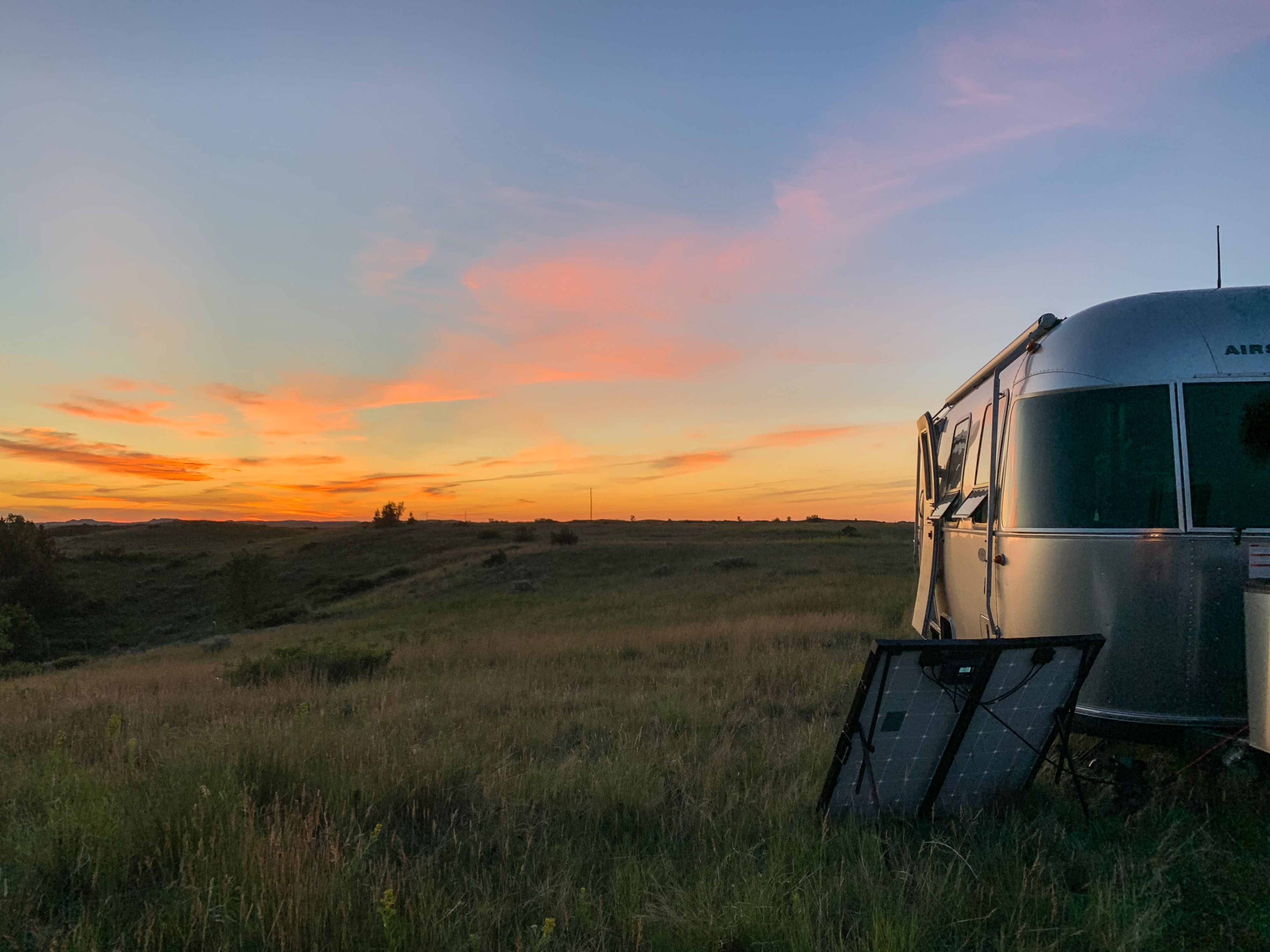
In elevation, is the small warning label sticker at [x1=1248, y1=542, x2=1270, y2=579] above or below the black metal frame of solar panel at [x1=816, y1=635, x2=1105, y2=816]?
above

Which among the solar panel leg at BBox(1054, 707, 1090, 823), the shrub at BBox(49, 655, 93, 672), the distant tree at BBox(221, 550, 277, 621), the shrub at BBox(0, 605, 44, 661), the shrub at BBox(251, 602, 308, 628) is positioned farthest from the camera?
the distant tree at BBox(221, 550, 277, 621)

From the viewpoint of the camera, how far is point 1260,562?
4.28m

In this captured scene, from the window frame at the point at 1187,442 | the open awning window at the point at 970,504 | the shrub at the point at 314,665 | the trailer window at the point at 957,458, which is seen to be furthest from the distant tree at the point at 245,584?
the window frame at the point at 1187,442

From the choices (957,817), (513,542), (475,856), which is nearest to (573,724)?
(475,856)

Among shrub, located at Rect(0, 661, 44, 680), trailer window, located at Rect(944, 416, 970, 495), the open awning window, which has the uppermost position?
trailer window, located at Rect(944, 416, 970, 495)

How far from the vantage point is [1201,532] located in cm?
440

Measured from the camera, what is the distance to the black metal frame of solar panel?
3.95m

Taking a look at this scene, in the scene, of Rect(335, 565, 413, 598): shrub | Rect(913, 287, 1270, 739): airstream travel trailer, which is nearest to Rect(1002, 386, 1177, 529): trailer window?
Rect(913, 287, 1270, 739): airstream travel trailer

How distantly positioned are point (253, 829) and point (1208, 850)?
15.9 ft

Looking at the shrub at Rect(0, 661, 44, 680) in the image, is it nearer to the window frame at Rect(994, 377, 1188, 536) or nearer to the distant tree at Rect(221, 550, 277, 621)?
the distant tree at Rect(221, 550, 277, 621)

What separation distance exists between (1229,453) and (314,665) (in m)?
10.9

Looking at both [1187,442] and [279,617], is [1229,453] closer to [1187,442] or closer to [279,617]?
[1187,442]

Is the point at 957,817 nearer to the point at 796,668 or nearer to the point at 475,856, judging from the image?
the point at 475,856

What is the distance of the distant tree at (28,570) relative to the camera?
45.2 metres
